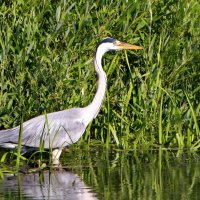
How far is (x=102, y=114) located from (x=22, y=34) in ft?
4.70

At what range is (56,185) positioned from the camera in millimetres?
9320

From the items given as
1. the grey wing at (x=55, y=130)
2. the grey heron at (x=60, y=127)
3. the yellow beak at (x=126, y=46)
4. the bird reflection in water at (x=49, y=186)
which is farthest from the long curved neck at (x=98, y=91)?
the bird reflection in water at (x=49, y=186)

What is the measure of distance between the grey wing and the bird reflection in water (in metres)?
0.72

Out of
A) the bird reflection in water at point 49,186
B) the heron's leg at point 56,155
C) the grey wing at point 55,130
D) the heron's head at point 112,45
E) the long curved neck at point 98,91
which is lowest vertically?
the bird reflection in water at point 49,186

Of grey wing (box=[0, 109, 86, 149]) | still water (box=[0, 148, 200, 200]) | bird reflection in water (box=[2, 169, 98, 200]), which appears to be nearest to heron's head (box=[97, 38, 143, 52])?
grey wing (box=[0, 109, 86, 149])

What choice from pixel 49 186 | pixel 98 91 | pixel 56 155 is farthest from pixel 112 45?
pixel 49 186

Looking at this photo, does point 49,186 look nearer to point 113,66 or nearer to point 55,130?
point 55,130

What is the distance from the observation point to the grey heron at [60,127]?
1071 centimetres

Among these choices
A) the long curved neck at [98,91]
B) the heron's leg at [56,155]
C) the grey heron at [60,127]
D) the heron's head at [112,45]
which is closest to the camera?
the heron's leg at [56,155]

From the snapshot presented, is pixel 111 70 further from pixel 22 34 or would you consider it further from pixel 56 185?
pixel 56 185

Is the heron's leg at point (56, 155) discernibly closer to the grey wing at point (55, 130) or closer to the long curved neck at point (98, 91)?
the grey wing at point (55, 130)

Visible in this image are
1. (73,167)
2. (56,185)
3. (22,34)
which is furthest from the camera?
(22,34)

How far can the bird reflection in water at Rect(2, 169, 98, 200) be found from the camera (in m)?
8.77

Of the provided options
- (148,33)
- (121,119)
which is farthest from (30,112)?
(148,33)
